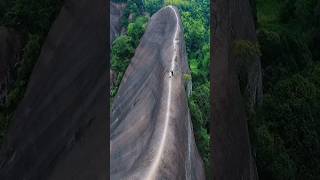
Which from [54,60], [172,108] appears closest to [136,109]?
[172,108]

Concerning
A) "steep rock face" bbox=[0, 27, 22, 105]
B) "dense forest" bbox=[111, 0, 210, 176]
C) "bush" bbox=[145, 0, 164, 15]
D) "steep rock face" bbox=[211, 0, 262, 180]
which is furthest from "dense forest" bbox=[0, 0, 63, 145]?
"bush" bbox=[145, 0, 164, 15]

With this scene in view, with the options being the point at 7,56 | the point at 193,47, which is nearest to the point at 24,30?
the point at 7,56

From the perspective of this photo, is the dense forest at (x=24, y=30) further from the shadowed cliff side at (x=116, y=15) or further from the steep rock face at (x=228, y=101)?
the shadowed cliff side at (x=116, y=15)

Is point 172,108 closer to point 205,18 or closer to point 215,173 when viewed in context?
point 215,173

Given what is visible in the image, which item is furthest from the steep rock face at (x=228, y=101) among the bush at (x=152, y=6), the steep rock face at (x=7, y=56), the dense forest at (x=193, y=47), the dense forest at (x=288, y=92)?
the bush at (x=152, y=6)

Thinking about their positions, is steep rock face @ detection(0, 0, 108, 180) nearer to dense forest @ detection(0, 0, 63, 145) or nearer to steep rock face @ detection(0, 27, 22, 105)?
dense forest @ detection(0, 0, 63, 145)
